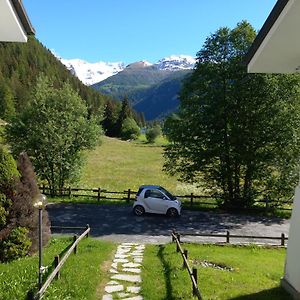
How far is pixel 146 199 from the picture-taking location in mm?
22531

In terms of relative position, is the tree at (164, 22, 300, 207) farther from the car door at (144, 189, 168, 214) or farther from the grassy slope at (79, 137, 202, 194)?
the grassy slope at (79, 137, 202, 194)

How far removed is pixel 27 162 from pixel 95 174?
131 feet

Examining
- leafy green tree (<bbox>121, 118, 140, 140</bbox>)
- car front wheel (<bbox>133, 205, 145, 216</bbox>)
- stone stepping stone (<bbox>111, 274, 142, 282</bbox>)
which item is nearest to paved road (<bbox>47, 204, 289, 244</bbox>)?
car front wheel (<bbox>133, 205, 145, 216</bbox>)

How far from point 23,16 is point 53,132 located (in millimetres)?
22351

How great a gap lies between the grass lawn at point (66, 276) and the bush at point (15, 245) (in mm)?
312

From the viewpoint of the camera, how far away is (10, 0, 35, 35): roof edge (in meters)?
6.90

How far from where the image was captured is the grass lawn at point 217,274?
978cm

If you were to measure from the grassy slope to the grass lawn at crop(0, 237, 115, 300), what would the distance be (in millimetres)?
24200

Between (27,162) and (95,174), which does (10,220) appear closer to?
(27,162)

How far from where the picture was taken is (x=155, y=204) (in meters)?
22.5

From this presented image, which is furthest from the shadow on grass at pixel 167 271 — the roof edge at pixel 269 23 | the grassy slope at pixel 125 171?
the grassy slope at pixel 125 171

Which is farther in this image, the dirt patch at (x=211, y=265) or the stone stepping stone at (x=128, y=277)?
the dirt patch at (x=211, y=265)

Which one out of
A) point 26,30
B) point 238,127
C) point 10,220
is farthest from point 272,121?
point 26,30

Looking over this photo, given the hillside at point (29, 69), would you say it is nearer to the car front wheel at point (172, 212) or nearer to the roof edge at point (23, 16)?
the car front wheel at point (172, 212)
